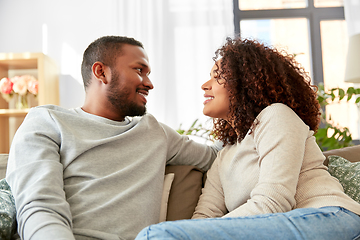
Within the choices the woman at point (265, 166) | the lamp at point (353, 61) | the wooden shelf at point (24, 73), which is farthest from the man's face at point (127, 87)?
the lamp at point (353, 61)

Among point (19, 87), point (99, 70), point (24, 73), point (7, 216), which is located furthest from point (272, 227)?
point (24, 73)

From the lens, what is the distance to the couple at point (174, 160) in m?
0.97

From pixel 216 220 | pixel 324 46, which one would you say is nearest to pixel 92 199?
pixel 216 220

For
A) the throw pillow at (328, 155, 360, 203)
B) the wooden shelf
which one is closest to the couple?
the throw pillow at (328, 155, 360, 203)

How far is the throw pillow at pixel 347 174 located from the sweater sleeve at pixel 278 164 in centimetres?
37

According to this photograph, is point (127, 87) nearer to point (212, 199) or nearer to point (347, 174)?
point (212, 199)

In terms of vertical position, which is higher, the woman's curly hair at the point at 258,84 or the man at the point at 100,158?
the woman's curly hair at the point at 258,84

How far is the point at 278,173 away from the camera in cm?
104

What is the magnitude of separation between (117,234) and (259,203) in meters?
0.47

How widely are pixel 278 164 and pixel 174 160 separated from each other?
1.91 ft

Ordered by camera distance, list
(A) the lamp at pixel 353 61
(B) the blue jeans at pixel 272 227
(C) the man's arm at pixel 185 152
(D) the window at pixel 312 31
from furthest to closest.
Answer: (D) the window at pixel 312 31 < (A) the lamp at pixel 353 61 < (C) the man's arm at pixel 185 152 < (B) the blue jeans at pixel 272 227

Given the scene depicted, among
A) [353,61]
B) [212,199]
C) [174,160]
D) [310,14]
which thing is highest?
[310,14]

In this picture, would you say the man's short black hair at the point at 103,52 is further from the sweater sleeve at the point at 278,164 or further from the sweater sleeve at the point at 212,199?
the sweater sleeve at the point at 278,164

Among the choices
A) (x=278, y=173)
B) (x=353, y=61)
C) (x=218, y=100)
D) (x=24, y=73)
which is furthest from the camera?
(x=24, y=73)
